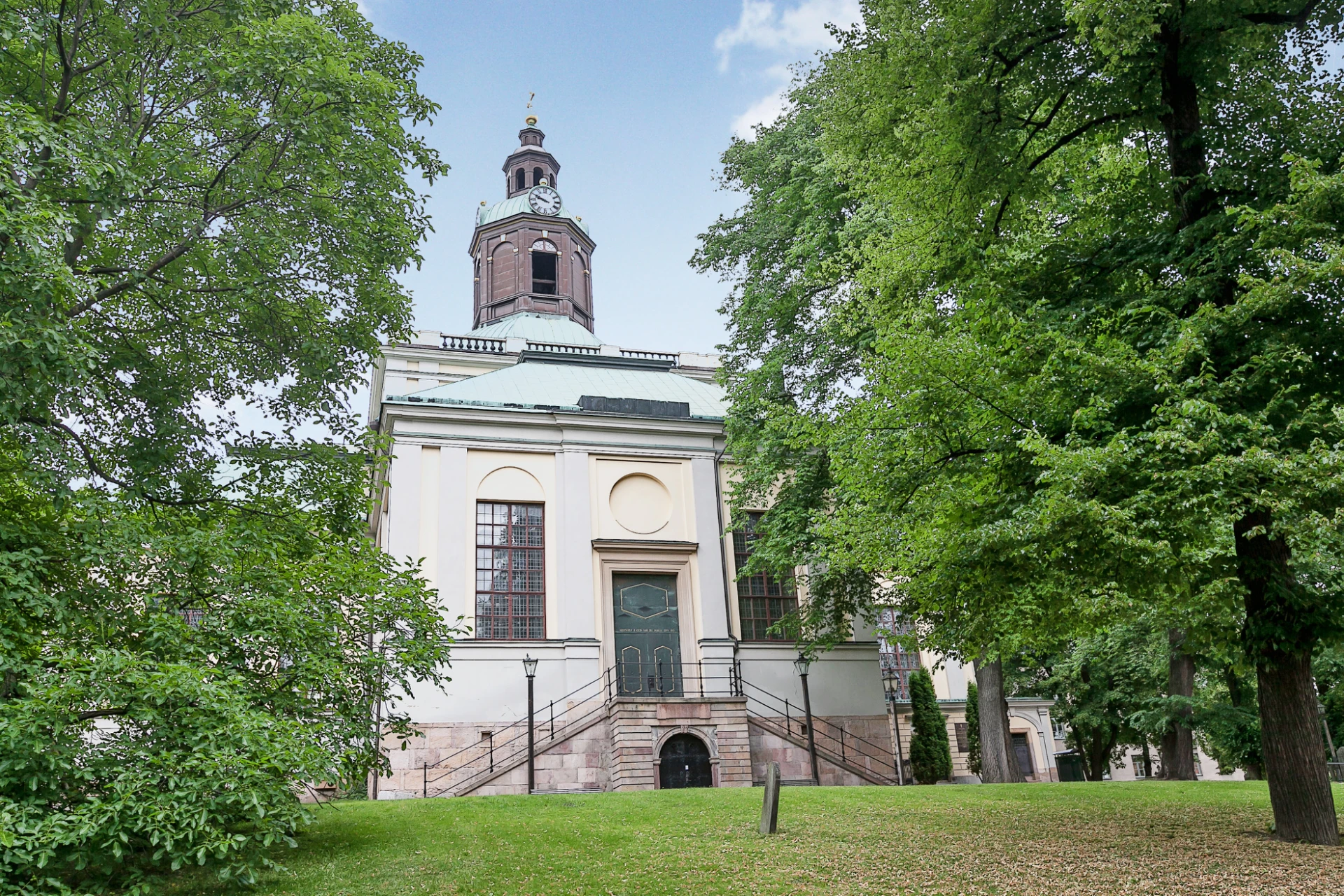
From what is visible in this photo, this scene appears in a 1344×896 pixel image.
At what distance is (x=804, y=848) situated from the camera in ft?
32.5

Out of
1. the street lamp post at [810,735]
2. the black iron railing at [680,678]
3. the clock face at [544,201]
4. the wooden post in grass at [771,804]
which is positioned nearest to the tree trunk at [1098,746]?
the street lamp post at [810,735]

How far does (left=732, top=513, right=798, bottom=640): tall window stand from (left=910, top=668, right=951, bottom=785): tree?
4.69 m

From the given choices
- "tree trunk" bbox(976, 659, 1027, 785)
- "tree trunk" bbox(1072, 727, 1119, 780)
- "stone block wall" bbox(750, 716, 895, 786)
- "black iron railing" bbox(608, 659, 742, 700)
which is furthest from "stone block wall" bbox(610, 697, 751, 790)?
"tree trunk" bbox(1072, 727, 1119, 780)

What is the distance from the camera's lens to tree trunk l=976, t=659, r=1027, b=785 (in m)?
18.5

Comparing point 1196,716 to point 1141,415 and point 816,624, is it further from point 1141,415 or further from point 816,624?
point 1141,415

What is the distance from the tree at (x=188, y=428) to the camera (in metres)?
7.07


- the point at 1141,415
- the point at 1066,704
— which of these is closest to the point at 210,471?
the point at 1141,415

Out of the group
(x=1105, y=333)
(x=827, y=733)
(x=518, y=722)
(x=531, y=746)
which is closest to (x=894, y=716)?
(x=827, y=733)

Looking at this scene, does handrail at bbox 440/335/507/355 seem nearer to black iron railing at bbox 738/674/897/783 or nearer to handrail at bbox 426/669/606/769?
handrail at bbox 426/669/606/769

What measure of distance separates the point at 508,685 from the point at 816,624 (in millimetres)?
6792

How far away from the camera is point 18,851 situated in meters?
6.41

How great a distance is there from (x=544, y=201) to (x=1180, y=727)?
2963cm

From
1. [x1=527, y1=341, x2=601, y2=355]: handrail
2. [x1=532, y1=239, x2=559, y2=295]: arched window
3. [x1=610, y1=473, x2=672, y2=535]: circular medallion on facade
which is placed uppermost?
[x1=532, y1=239, x2=559, y2=295]: arched window

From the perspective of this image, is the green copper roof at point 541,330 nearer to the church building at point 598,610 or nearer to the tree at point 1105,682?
the church building at point 598,610
